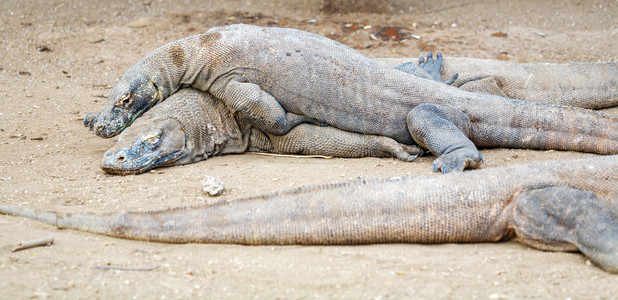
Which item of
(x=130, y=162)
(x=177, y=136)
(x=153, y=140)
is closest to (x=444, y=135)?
(x=177, y=136)

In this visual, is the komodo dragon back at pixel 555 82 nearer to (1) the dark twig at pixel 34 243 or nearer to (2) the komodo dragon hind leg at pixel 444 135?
(2) the komodo dragon hind leg at pixel 444 135

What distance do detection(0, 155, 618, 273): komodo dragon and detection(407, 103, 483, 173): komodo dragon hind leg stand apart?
1084 millimetres

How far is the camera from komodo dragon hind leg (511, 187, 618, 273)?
10.3ft

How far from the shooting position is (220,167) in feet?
16.6

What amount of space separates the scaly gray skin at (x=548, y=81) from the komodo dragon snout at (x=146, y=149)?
2.26m

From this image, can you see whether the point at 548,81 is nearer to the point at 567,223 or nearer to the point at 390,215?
the point at 567,223

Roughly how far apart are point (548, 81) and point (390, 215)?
3.46 meters

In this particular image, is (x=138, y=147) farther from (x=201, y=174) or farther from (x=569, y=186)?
(x=569, y=186)

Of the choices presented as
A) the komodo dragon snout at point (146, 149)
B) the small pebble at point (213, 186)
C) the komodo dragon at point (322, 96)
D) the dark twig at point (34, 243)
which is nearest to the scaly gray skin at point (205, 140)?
the komodo dragon snout at point (146, 149)

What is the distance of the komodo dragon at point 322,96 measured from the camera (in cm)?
510

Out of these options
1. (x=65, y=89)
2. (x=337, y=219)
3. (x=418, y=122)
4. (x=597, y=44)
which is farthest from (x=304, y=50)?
(x=597, y=44)

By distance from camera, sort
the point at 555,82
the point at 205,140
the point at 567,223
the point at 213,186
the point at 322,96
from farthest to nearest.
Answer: the point at 555,82, the point at 205,140, the point at 322,96, the point at 213,186, the point at 567,223

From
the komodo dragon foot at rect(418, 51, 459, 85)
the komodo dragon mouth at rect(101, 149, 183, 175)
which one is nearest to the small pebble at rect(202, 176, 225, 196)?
the komodo dragon mouth at rect(101, 149, 183, 175)

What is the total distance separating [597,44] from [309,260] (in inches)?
256
